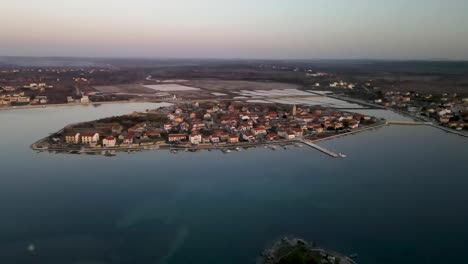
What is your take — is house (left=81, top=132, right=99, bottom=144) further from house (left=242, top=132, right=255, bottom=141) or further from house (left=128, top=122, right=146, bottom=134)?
house (left=242, top=132, right=255, bottom=141)

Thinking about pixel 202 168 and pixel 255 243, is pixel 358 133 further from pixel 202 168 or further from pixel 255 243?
pixel 255 243

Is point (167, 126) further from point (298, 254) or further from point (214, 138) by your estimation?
point (298, 254)

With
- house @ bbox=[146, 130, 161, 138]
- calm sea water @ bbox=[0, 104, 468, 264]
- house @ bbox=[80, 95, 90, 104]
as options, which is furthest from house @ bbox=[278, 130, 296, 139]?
house @ bbox=[80, 95, 90, 104]

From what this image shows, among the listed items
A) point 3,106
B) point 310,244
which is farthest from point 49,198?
point 3,106

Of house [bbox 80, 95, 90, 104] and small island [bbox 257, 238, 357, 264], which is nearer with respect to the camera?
small island [bbox 257, 238, 357, 264]

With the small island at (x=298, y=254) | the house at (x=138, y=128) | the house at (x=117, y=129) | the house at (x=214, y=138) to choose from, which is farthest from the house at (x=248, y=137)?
the small island at (x=298, y=254)

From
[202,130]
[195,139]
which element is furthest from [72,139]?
[202,130]
